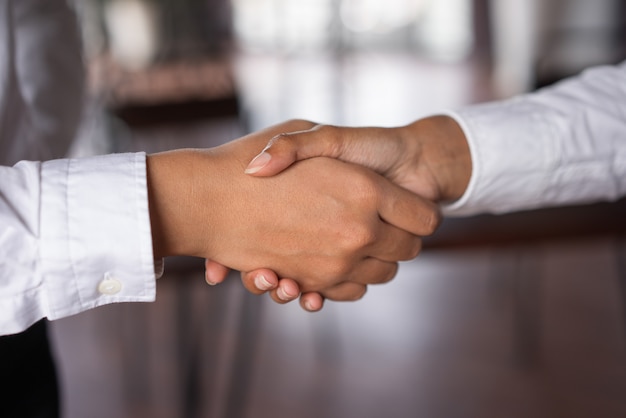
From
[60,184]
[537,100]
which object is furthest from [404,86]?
[60,184]

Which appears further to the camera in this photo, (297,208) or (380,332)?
(380,332)

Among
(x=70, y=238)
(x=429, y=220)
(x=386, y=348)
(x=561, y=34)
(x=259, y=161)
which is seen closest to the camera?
(x=70, y=238)

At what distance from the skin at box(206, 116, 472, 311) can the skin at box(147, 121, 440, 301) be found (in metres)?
0.01

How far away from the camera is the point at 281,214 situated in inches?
33.1

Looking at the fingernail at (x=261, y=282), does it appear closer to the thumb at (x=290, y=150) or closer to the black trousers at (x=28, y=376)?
the thumb at (x=290, y=150)

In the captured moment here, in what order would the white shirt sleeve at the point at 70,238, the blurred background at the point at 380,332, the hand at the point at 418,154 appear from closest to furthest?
the white shirt sleeve at the point at 70,238, the hand at the point at 418,154, the blurred background at the point at 380,332

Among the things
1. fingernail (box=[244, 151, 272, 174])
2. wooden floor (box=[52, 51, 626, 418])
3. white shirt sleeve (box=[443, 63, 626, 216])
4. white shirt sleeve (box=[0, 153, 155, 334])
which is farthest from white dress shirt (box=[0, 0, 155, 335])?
wooden floor (box=[52, 51, 626, 418])

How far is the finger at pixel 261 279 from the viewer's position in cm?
87

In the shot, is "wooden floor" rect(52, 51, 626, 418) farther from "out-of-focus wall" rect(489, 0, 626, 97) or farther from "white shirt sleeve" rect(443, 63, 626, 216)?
"out-of-focus wall" rect(489, 0, 626, 97)

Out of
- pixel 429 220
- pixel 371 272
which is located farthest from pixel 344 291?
pixel 429 220

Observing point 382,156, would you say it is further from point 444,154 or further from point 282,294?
point 282,294

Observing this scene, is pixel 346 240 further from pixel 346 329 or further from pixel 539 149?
pixel 346 329

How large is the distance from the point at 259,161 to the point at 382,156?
0.20 m

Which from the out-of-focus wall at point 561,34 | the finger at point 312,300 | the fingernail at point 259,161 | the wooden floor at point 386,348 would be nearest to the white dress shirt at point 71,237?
the fingernail at point 259,161
